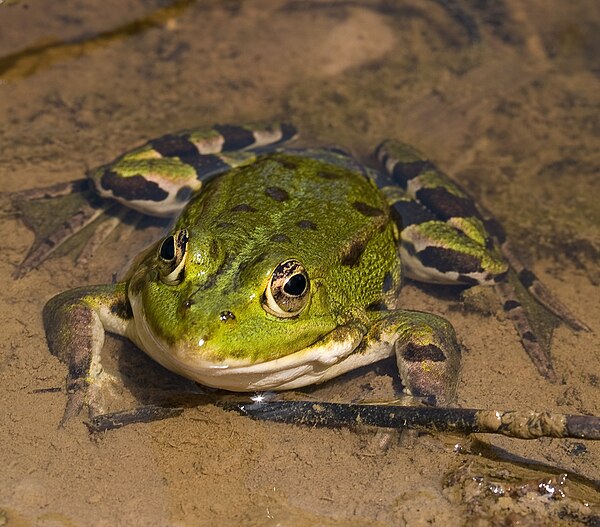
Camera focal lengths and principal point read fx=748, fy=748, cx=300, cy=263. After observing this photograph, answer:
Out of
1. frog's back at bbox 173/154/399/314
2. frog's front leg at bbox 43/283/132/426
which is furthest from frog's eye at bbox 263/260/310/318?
frog's front leg at bbox 43/283/132/426

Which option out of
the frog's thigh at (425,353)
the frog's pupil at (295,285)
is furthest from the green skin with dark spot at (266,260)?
the frog's thigh at (425,353)

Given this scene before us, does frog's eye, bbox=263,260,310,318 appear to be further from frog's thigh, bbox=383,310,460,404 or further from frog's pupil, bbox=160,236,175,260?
frog's thigh, bbox=383,310,460,404

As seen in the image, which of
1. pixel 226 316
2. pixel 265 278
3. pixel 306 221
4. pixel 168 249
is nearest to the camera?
pixel 226 316

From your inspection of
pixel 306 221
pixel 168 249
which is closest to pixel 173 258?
pixel 168 249

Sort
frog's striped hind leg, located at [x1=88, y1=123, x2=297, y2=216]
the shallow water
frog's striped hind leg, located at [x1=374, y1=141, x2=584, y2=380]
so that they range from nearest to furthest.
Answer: the shallow water → frog's striped hind leg, located at [x1=374, y1=141, x2=584, y2=380] → frog's striped hind leg, located at [x1=88, y1=123, x2=297, y2=216]

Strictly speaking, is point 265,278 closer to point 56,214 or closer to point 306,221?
point 306,221

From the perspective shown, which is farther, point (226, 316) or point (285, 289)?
point (285, 289)

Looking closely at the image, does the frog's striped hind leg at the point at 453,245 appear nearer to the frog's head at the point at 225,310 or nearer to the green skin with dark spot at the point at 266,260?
the green skin with dark spot at the point at 266,260
